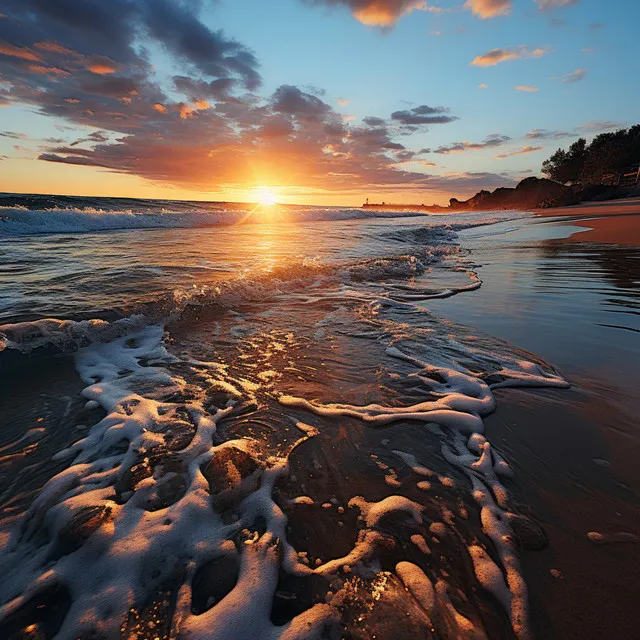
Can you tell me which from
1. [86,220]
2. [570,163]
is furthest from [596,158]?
[86,220]

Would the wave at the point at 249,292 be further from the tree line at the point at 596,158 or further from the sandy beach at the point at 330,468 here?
the tree line at the point at 596,158

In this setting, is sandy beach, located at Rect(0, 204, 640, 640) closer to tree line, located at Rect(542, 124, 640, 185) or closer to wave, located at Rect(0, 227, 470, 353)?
wave, located at Rect(0, 227, 470, 353)

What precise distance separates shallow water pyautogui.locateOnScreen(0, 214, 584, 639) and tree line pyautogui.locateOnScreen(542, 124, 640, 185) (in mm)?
75867

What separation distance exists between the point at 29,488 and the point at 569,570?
3.02 meters

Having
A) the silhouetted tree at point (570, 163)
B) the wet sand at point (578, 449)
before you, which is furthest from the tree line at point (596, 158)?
the wet sand at point (578, 449)

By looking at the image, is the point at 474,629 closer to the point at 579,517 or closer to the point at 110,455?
the point at 579,517

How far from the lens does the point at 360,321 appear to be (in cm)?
505

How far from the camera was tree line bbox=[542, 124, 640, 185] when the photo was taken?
56844mm

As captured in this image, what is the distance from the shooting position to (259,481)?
2111 millimetres

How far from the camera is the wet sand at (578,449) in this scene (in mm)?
1377

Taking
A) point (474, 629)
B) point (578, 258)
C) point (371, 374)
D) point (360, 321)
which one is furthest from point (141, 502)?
point (578, 258)

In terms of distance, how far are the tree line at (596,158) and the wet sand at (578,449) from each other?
7298 cm

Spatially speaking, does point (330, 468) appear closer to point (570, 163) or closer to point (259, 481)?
point (259, 481)

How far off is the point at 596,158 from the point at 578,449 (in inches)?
3153
